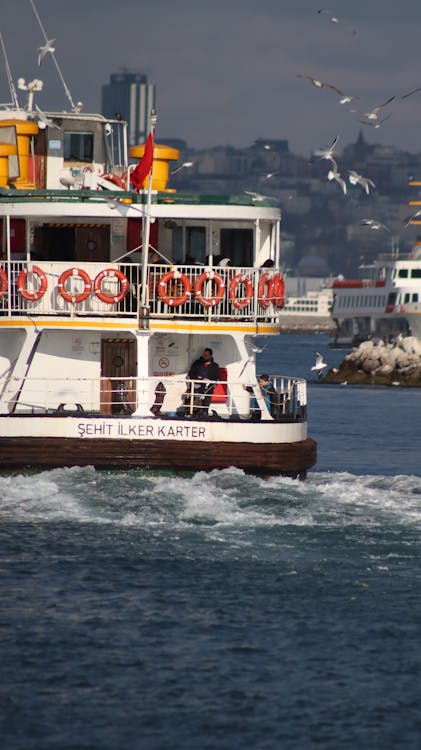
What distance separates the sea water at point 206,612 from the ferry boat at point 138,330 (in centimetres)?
64

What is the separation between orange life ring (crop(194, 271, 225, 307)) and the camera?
29.2 m

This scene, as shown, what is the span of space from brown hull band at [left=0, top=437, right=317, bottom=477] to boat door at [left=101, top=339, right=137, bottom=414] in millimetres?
2578

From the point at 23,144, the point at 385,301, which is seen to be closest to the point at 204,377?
the point at 23,144

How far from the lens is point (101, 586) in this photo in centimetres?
2108

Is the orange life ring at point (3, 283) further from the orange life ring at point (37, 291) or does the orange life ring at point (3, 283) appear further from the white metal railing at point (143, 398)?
the white metal railing at point (143, 398)

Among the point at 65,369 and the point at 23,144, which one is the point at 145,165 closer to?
the point at 65,369

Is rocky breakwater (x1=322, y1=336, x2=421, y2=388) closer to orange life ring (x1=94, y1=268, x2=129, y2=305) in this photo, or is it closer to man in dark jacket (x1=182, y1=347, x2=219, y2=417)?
man in dark jacket (x1=182, y1=347, x2=219, y2=417)

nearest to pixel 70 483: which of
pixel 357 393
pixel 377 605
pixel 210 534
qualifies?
pixel 210 534

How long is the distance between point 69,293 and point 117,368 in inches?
86.3

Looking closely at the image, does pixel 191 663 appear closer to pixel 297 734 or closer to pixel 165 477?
pixel 297 734

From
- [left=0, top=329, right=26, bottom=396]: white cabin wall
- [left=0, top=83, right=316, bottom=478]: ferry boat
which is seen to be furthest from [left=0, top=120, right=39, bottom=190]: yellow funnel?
[left=0, top=329, right=26, bottom=396]: white cabin wall

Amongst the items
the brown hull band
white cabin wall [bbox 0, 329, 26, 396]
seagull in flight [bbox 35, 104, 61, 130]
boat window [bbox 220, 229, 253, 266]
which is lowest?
the brown hull band

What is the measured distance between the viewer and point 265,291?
100.0 ft

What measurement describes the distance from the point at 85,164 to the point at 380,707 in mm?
20674
